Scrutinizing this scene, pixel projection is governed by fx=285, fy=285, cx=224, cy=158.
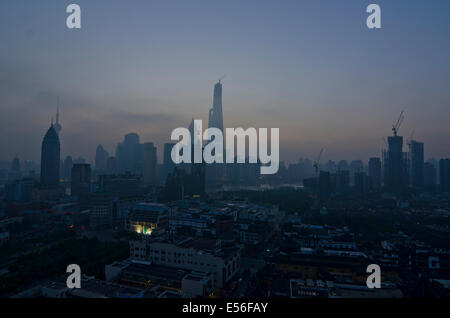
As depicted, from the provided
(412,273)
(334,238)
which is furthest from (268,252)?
(412,273)

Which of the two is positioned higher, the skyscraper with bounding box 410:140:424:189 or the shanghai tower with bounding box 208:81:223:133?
the shanghai tower with bounding box 208:81:223:133

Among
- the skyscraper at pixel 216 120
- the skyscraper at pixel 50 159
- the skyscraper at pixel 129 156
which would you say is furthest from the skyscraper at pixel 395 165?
the skyscraper at pixel 50 159

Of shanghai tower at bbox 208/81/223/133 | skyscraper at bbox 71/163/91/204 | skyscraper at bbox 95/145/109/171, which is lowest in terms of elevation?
skyscraper at bbox 71/163/91/204

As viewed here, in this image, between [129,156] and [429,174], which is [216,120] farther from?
[429,174]

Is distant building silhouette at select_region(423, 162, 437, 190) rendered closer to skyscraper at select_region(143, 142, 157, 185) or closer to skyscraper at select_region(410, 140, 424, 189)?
skyscraper at select_region(410, 140, 424, 189)

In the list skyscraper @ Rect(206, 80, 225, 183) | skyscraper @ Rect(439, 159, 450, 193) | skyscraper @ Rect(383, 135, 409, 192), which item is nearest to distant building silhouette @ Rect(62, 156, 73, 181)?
skyscraper @ Rect(206, 80, 225, 183)
